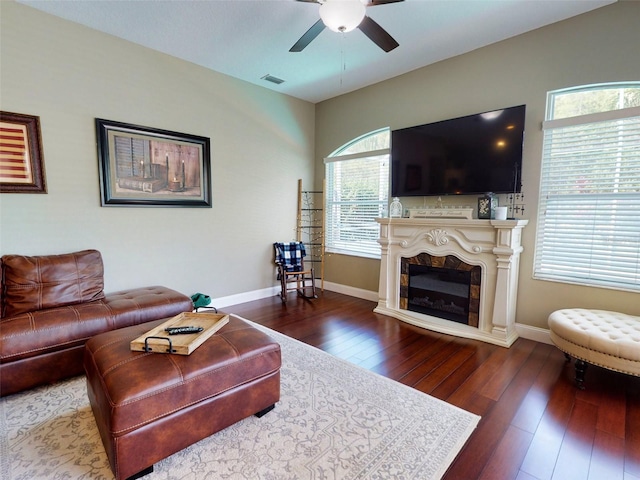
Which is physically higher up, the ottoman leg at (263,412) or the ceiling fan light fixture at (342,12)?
the ceiling fan light fixture at (342,12)

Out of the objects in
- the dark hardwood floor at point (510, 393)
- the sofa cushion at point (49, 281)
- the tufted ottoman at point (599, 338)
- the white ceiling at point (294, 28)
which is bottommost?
the dark hardwood floor at point (510, 393)

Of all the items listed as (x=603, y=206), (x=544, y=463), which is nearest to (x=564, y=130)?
(x=603, y=206)

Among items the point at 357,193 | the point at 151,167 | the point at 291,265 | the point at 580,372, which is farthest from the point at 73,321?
the point at 580,372

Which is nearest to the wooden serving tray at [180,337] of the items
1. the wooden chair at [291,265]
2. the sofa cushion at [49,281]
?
the sofa cushion at [49,281]

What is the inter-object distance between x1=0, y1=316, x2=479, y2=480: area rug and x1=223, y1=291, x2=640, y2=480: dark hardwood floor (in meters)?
0.18

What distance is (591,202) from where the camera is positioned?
9.01ft

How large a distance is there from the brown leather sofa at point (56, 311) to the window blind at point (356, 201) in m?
2.66

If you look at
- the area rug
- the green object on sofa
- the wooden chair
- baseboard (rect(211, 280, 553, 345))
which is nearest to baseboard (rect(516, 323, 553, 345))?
the area rug

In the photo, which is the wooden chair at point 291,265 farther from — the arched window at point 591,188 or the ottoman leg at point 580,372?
the ottoman leg at point 580,372

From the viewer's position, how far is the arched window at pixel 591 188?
2562 millimetres

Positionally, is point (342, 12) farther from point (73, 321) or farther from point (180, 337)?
point (73, 321)

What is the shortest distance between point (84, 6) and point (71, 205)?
1.76 m

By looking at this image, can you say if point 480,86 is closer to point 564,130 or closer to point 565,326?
point 564,130

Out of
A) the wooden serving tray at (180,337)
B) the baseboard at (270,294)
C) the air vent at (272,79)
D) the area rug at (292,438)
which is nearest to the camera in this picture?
the area rug at (292,438)
